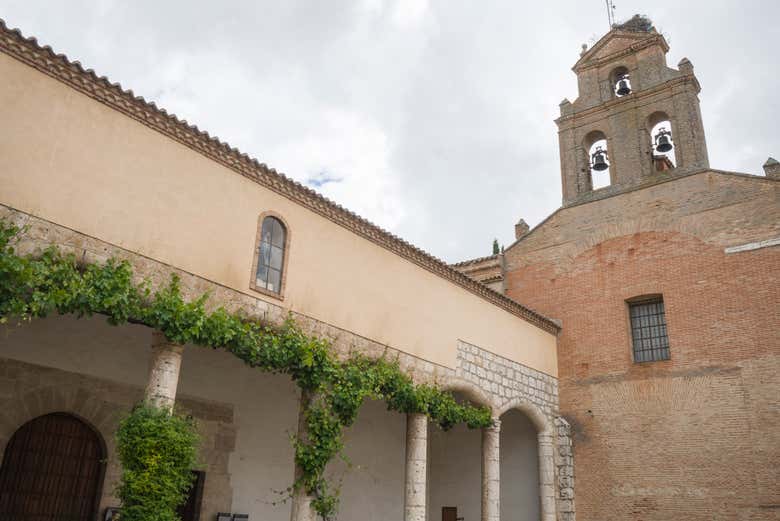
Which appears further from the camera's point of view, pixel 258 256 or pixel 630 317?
pixel 630 317

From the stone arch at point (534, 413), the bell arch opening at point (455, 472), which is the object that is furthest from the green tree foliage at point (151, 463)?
the bell arch opening at point (455, 472)

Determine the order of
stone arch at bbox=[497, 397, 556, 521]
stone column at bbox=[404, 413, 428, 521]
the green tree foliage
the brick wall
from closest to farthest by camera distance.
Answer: the green tree foliage, stone column at bbox=[404, 413, 428, 521], the brick wall, stone arch at bbox=[497, 397, 556, 521]

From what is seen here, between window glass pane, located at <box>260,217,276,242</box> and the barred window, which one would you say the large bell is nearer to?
the barred window

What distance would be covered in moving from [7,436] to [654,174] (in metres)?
13.6

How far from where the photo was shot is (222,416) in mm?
11305

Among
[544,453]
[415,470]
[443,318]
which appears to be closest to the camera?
[415,470]

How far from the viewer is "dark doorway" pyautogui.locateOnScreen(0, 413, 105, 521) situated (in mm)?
8758

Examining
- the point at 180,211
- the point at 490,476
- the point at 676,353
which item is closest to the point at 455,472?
the point at 490,476

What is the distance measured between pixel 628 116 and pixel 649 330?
5.33 meters

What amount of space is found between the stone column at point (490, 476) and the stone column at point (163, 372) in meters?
6.80

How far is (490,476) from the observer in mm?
12250

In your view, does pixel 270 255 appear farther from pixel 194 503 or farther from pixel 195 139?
pixel 194 503

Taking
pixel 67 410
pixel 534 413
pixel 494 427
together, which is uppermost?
pixel 534 413

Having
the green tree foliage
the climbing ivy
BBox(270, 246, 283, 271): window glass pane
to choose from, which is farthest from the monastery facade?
the green tree foliage
